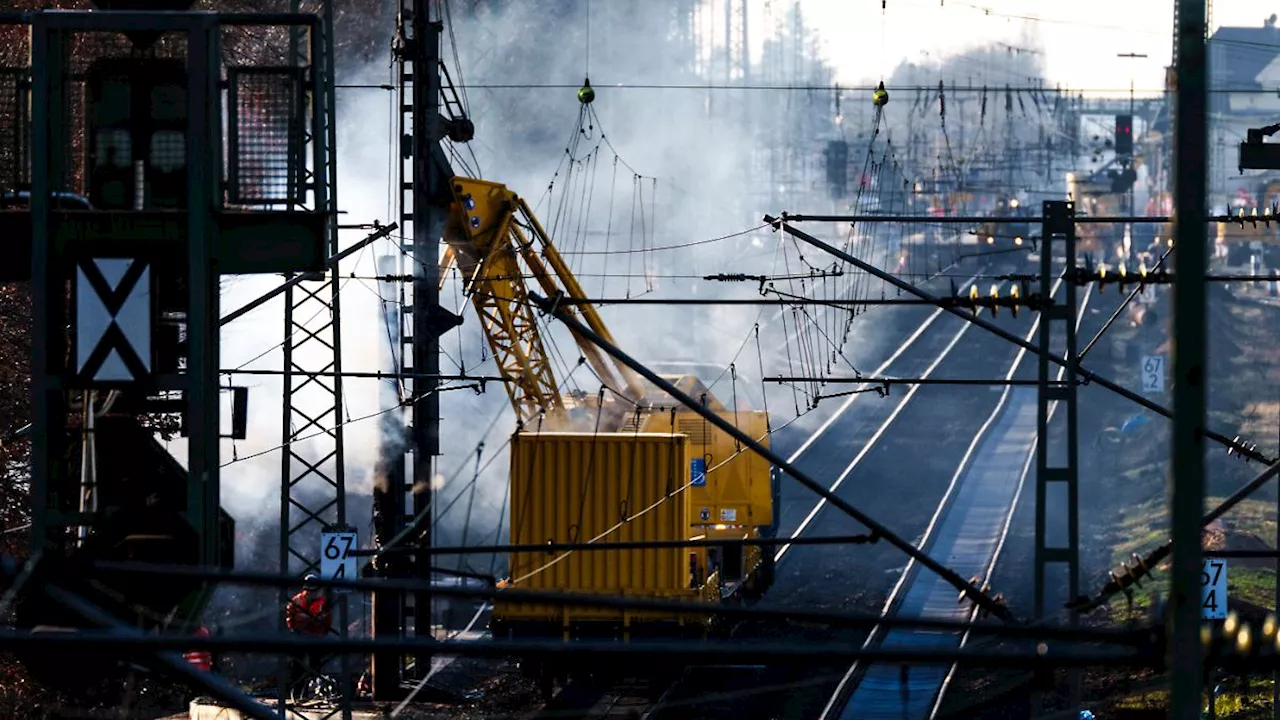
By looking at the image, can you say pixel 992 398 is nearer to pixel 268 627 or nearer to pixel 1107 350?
pixel 1107 350

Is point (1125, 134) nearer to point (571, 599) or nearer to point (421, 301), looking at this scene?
point (421, 301)

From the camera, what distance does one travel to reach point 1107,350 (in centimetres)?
5381

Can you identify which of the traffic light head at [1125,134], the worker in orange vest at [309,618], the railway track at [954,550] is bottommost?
the railway track at [954,550]

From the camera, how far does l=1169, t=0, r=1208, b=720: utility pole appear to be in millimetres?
6344

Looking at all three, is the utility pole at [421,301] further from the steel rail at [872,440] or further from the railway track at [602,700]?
the steel rail at [872,440]

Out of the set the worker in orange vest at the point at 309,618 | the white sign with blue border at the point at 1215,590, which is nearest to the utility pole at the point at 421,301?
the worker in orange vest at the point at 309,618

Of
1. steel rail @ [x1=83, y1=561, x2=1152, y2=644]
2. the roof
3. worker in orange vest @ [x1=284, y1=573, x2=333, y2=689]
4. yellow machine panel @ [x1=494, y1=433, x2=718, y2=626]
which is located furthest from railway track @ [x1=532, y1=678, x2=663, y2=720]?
the roof

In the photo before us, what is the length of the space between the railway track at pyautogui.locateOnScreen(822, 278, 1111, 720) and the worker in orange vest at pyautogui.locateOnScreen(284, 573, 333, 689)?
5.86 meters

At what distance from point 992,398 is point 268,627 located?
86.4 ft

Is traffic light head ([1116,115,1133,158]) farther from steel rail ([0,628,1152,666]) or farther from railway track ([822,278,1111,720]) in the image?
steel rail ([0,628,1152,666])

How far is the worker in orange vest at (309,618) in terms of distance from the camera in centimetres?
2031

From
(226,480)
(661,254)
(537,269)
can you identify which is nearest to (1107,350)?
(661,254)

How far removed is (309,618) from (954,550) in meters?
16.2

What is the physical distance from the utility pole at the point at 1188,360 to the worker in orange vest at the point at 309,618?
46.8ft
